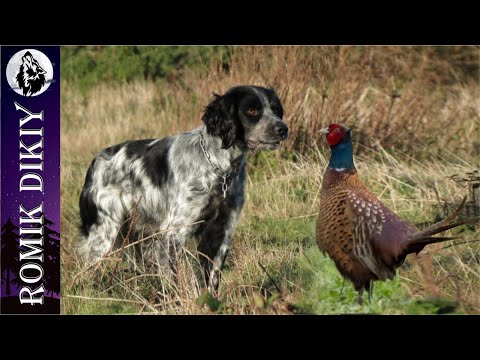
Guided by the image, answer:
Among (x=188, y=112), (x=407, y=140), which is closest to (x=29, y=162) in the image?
(x=188, y=112)

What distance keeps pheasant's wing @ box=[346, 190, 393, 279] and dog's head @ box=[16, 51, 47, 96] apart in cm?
233

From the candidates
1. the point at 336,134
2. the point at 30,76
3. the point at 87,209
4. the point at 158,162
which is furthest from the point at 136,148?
the point at 336,134

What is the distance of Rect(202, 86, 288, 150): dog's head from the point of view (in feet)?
19.5

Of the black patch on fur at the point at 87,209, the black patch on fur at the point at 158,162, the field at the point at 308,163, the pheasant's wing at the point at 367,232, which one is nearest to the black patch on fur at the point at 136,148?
the black patch on fur at the point at 158,162

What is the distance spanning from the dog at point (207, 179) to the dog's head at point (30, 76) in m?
1.16

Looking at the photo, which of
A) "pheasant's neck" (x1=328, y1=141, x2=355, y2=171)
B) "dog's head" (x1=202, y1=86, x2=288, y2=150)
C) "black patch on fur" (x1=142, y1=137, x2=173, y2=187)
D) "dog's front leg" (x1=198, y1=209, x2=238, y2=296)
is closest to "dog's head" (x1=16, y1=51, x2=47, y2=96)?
"black patch on fur" (x1=142, y1=137, x2=173, y2=187)

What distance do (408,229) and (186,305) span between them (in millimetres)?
1613

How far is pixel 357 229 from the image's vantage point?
5207 mm

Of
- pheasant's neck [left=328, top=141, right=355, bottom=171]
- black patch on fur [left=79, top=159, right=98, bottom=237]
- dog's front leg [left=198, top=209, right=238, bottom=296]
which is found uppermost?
pheasant's neck [left=328, top=141, right=355, bottom=171]

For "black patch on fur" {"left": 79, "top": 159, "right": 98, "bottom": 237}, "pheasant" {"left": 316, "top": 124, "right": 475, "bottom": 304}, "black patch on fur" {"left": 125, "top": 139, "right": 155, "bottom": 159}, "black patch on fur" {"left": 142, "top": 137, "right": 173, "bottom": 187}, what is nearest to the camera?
"pheasant" {"left": 316, "top": 124, "right": 475, "bottom": 304}

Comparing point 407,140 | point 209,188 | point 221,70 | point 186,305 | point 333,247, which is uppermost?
point 221,70

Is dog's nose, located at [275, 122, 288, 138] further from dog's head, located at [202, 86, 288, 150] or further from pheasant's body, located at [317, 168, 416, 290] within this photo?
pheasant's body, located at [317, 168, 416, 290]

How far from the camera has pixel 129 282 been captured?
Result: 238 inches

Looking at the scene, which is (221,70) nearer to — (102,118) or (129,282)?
(102,118)
